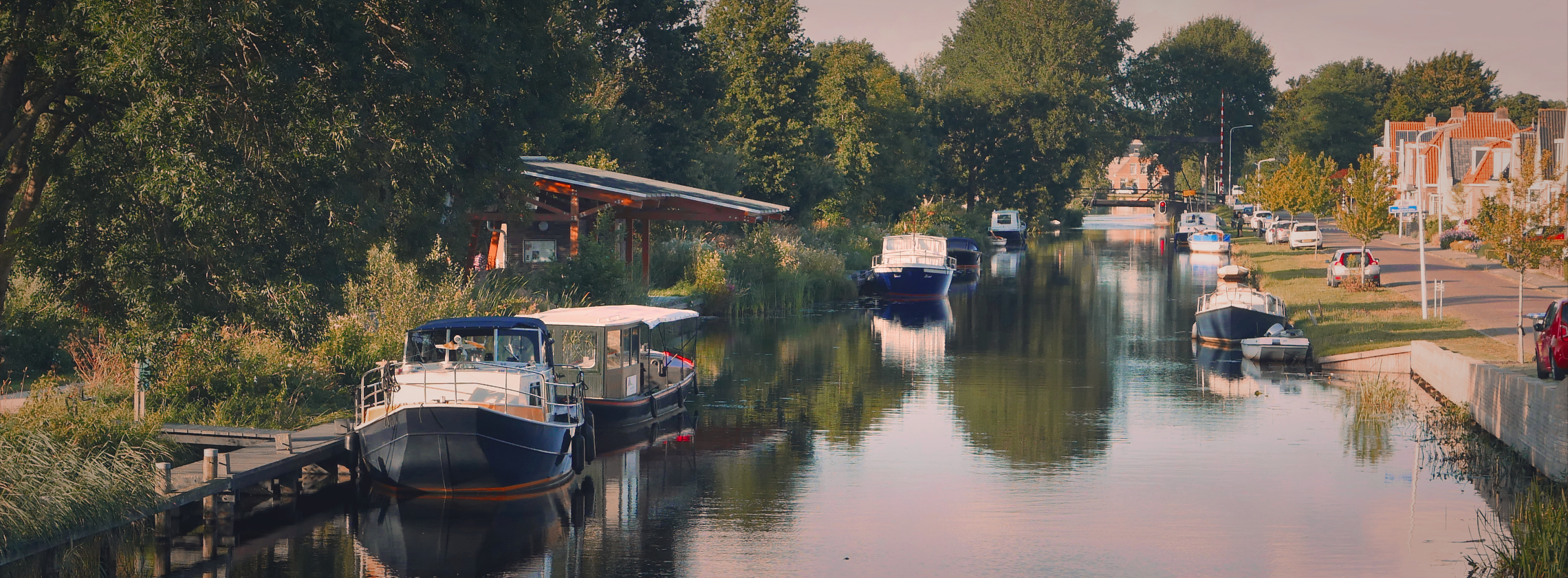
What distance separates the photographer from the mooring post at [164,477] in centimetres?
1623

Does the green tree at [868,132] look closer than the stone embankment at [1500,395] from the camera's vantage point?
No

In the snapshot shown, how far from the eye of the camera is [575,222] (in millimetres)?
39625

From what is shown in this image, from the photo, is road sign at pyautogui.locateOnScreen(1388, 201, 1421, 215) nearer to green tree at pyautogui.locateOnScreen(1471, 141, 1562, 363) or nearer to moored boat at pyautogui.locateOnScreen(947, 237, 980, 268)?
moored boat at pyautogui.locateOnScreen(947, 237, 980, 268)

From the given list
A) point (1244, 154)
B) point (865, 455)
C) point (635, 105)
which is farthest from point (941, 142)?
point (865, 455)

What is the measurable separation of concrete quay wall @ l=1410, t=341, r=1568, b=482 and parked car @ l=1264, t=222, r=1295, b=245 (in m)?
50.7

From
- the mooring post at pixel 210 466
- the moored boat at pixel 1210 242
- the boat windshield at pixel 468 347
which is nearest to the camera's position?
the mooring post at pixel 210 466

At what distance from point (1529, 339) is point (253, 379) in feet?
90.1

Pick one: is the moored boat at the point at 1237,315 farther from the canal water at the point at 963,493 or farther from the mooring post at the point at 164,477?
the mooring post at the point at 164,477

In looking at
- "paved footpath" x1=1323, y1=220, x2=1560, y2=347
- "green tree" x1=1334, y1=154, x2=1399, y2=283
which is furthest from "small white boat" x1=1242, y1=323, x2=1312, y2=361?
"green tree" x1=1334, y1=154, x2=1399, y2=283

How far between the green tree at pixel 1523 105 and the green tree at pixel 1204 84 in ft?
81.3

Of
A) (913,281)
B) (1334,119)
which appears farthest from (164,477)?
(1334,119)

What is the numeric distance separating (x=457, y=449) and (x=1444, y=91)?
130 m

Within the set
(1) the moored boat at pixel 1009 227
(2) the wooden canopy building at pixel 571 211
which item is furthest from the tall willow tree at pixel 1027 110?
(2) the wooden canopy building at pixel 571 211

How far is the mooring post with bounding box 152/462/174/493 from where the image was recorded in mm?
16234
